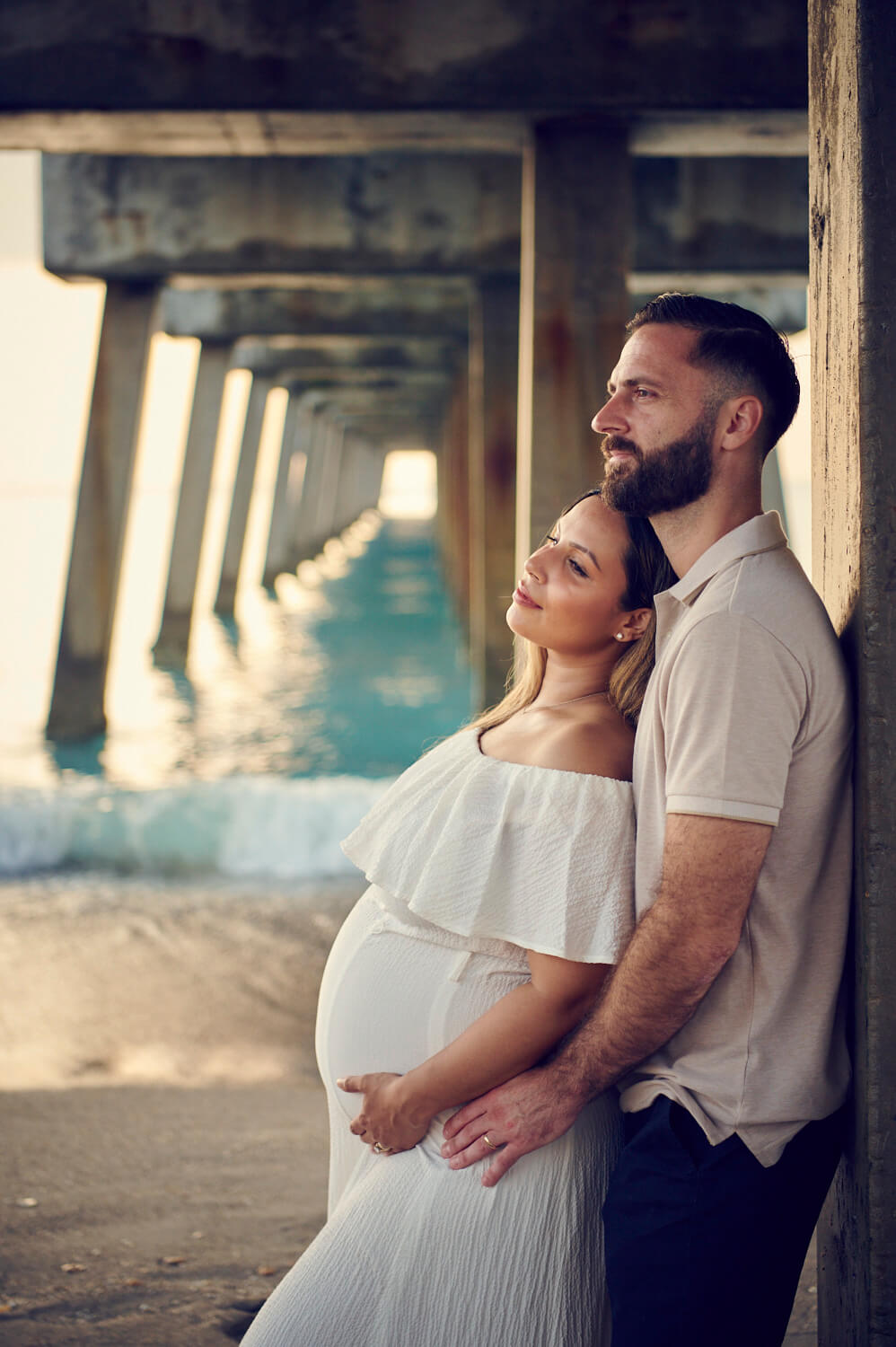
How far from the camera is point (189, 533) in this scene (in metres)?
20.1

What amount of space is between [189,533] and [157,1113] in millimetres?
16261

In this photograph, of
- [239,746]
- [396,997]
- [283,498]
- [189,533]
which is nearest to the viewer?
[396,997]

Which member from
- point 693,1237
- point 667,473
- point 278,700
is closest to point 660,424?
point 667,473

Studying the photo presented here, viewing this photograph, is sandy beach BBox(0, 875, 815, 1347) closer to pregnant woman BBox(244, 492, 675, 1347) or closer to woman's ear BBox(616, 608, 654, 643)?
pregnant woman BBox(244, 492, 675, 1347)

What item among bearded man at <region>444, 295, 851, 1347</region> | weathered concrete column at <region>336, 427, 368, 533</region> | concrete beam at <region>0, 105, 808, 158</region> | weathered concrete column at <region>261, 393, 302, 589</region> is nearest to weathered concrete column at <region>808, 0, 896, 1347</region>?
bearded man at <region>444, 295, 851, 1347</region>

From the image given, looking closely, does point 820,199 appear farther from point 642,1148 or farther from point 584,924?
point 642,1148

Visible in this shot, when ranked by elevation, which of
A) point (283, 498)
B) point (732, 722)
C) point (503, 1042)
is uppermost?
point (283, 498)

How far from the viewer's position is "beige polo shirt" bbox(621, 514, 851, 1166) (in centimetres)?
180

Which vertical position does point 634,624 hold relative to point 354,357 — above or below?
below

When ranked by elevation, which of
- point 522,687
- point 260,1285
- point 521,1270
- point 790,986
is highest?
point 522,687

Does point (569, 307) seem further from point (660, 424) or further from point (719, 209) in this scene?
point (660, 424)

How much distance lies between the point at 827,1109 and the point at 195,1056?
12.2 ft

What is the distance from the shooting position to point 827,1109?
196cm

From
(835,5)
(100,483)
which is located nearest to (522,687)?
(835,5)
